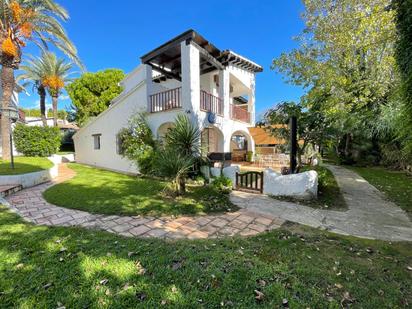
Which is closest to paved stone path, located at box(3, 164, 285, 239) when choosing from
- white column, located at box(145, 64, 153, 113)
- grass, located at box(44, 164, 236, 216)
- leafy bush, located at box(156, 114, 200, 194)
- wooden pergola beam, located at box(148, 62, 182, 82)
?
grass, located at box(44, 164, 236, 216)

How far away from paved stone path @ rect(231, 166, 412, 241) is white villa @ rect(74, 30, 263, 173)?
12.8 ft

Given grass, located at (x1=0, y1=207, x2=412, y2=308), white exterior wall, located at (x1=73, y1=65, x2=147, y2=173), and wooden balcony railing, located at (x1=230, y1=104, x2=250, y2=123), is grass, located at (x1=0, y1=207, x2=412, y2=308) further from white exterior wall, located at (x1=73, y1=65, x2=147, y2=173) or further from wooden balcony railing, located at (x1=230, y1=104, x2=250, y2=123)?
wooden balcony railing, located at (x1=230, y1=104, x2=250, y2=123)

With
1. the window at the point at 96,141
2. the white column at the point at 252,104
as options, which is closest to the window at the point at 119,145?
the window at the point at 96,141

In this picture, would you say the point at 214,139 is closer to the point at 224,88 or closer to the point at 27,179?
the point at 224,88

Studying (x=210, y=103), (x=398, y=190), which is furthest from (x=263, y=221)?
(x=210, y=103)

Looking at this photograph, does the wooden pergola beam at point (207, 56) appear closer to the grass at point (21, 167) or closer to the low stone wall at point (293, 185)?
the low stone wall at point (293, 185)

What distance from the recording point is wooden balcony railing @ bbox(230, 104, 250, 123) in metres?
15.3

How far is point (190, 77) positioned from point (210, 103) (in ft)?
7.80

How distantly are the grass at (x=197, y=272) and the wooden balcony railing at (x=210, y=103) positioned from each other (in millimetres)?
8537

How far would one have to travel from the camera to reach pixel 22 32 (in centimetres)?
1197

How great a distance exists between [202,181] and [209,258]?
250 inches

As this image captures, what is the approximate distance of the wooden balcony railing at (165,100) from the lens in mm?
11633

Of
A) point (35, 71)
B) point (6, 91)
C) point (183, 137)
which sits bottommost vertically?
point (183, 137)

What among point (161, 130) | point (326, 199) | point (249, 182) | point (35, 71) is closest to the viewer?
point (326, 199)
